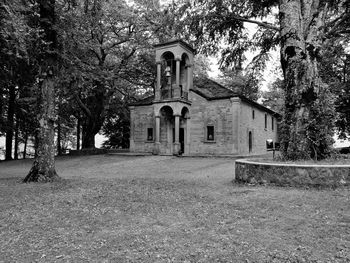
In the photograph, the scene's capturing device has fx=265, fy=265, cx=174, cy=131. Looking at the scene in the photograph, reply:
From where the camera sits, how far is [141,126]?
27.1 metres

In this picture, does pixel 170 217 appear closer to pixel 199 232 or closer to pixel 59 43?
pixel 199 232

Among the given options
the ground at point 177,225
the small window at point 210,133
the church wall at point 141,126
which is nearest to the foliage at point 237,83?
the small window at point 210,133

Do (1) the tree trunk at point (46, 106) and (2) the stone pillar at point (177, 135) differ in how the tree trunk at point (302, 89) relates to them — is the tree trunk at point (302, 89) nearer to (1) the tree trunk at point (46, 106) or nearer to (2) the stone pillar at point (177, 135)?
(1) the tree trunk at point (46, 106)

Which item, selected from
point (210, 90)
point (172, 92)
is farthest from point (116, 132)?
point (210, 90)

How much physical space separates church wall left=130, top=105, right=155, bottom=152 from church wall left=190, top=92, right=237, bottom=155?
4471mm

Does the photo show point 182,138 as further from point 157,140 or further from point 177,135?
point 157,140

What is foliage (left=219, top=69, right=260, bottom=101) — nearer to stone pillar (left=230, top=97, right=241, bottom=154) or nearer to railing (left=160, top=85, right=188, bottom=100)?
stone pillar (left=230, top=97, right=241, bottom=154)

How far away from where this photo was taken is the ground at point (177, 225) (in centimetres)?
378

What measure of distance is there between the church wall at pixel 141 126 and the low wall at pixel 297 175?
18.3 m

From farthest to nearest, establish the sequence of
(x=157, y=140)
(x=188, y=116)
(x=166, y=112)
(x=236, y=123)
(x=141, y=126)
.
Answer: (x=141, y=126) → (x=166, y=112) → (x=188, y=116) → (x=157, y=140) → (x=236, y=123)

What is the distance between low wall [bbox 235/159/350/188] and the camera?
742cm

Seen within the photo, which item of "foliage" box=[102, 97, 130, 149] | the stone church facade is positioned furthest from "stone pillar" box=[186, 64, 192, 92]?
"foliage" box=[102, 97, 130, 149]

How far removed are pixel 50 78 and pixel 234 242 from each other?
9408mm

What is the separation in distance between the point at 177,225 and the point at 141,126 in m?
22.6
